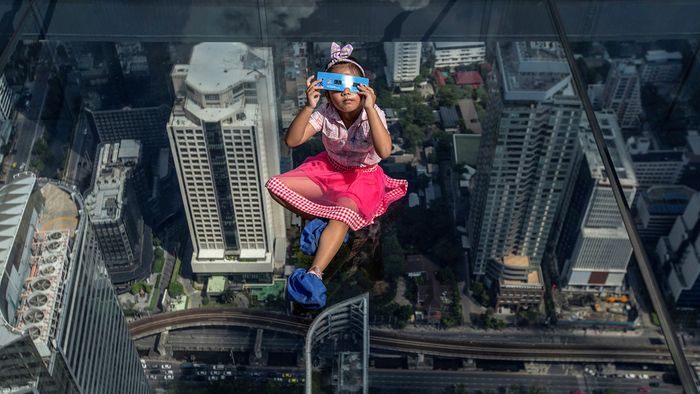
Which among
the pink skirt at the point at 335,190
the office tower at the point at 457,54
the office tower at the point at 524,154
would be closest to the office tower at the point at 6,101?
the office tower at the point at 524,154

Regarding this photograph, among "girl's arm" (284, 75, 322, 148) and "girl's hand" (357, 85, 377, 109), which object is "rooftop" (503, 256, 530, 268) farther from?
"girl's hand" (357, 85, 377, 109)

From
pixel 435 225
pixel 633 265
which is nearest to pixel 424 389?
pixel 435 225

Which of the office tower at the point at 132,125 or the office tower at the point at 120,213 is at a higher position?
the office tower at the point at 132,125

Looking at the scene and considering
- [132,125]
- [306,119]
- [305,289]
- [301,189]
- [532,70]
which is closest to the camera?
[305,289]

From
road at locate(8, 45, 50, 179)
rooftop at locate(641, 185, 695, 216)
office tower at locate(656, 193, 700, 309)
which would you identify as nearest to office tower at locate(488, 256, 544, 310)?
office tower at locate(656, 193, 700, 309)

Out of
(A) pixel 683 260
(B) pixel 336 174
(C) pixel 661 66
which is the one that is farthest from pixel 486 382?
(B) pixel 336 174

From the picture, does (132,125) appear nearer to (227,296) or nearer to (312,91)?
(227,296)

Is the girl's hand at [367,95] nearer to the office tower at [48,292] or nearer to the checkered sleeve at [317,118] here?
the checkered sleeve at [317,118]
